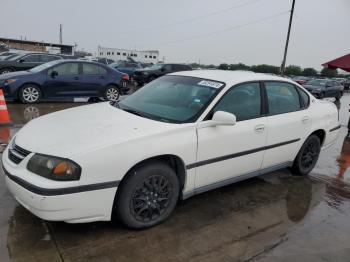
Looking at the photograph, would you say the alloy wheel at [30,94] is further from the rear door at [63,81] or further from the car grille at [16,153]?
the car grille at [16,153]

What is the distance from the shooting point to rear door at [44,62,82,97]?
11055 mm

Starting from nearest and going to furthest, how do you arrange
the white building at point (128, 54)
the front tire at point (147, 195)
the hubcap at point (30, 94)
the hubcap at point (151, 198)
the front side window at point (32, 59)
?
1. the front tire at point (147, 195)
2. the hubcap at point (151, 198)
3. the hubcap at point (30, 94)
4. the front side window at point (32, 59)
5. the white building at point (128, 54)

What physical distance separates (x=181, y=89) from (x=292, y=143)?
5.94 ft

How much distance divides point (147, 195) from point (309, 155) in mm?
3155

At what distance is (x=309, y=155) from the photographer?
18.5ft

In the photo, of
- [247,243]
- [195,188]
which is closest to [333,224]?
[247,243]

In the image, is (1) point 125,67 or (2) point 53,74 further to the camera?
(1) point 125,67

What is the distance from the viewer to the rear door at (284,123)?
4.71 meters

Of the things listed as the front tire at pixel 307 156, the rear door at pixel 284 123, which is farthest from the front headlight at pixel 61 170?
the front tire at pixel 307 156

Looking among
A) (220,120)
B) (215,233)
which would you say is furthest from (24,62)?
(215,233)

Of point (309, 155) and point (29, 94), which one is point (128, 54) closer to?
point (29, 94)

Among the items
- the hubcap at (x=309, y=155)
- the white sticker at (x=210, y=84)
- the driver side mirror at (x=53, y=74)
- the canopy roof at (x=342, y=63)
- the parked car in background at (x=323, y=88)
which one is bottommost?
the parked car in background at (x=323, y=88)

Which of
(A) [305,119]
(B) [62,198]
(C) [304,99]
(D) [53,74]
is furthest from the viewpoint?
(D) [53,74]

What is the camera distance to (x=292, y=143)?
16.7 feet
